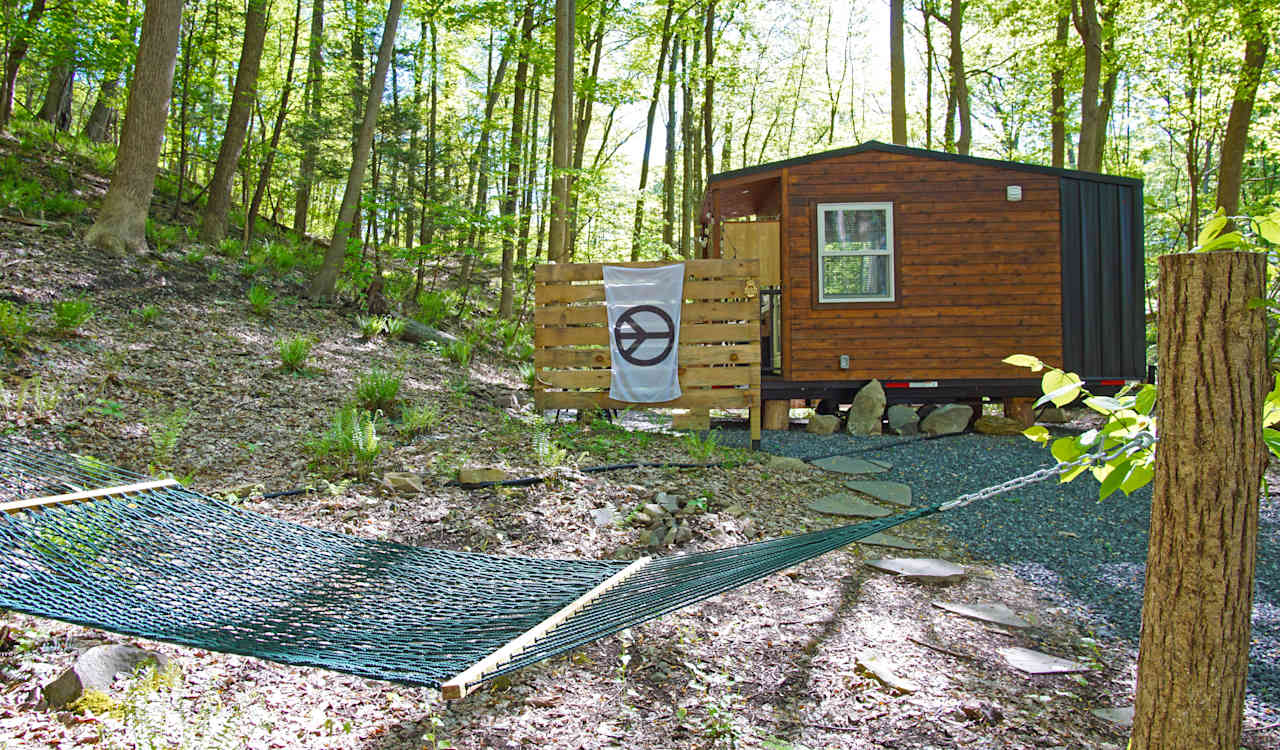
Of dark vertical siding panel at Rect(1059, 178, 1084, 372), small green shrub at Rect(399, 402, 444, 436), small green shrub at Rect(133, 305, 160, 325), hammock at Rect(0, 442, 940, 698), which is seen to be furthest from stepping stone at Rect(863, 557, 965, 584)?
small green shrub at Rect(133, 305, 160, 325)

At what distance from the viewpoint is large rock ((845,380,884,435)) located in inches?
302

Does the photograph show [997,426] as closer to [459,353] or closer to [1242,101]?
[459,353]

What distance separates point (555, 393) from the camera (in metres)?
6.78

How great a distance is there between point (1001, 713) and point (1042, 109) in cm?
1625

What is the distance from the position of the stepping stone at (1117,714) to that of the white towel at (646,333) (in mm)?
4443

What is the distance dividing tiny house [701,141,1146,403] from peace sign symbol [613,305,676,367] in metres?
1.78

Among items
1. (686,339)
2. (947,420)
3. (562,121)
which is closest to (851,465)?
(686,339)

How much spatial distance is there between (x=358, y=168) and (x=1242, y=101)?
38.0ft

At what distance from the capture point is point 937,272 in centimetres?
793

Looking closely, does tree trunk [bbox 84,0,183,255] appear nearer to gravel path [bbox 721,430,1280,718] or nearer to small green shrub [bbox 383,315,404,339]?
small green shrub [bbox 383,315,404,339]

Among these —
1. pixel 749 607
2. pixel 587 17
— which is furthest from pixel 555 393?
pixel 587 17

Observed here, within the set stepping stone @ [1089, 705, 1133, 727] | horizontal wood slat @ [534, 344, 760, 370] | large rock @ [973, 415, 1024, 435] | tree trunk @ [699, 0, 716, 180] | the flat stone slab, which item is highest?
tree trunk @ [699, 0, 716, 180]

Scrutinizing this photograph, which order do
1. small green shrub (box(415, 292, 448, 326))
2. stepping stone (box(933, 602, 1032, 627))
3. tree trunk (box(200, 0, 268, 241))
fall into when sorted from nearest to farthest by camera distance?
1. stepping stone (box(933, 602, 1032, 627))
2. tree trunk (box(200, 0, 268, 241))
3. small green shrub (box(415, 292, 448, 326))

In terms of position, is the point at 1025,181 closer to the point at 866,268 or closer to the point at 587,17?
the point at 866,268
